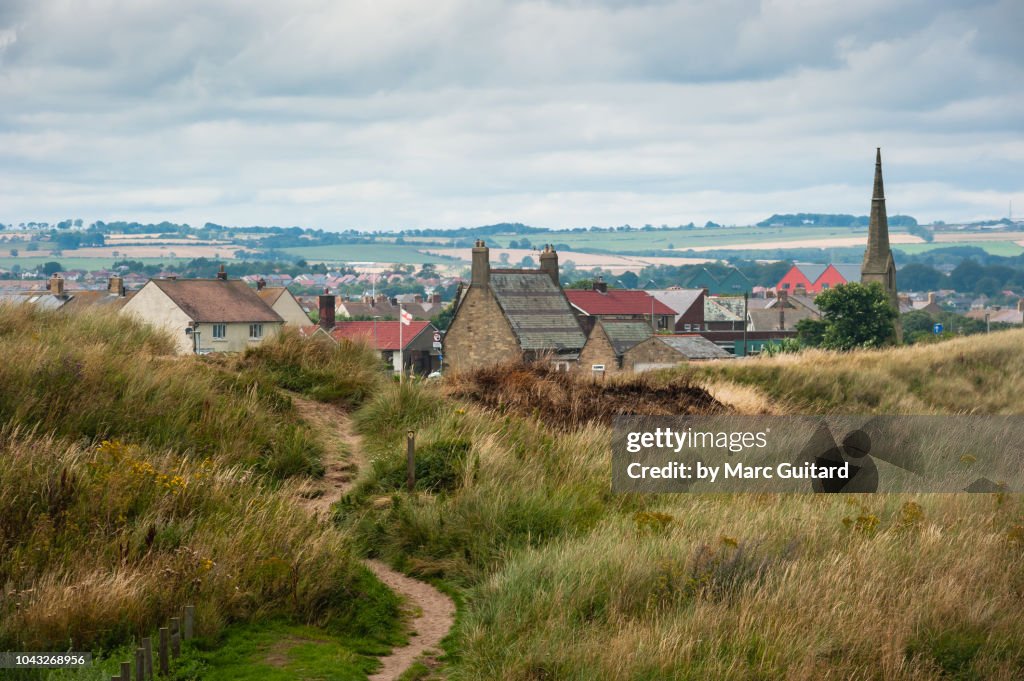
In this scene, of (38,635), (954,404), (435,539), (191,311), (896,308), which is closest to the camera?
(38,635)

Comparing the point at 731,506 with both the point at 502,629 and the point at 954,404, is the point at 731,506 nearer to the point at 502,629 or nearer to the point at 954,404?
the point at 502,629

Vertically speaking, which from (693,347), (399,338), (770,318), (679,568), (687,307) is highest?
(679,568)

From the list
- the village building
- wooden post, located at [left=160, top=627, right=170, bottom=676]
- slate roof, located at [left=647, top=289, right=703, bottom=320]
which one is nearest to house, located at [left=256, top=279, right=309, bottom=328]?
the village building

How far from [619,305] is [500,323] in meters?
36.0

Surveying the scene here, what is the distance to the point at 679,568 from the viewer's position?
10.7 metres

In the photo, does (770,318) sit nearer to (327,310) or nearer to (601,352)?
(601,352)

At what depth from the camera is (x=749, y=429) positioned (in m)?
19.4

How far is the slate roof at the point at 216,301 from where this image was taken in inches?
2224

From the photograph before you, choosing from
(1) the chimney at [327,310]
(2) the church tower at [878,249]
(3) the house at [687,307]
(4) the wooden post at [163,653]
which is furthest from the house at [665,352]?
(3) the house at [687,307]

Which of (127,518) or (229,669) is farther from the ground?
(127,518)

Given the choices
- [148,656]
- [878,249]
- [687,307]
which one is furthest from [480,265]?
[148,656]

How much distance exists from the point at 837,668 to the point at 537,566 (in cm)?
286

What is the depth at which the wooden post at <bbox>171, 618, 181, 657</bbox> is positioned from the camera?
8664mm

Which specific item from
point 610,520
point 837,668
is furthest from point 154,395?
point 837,668
